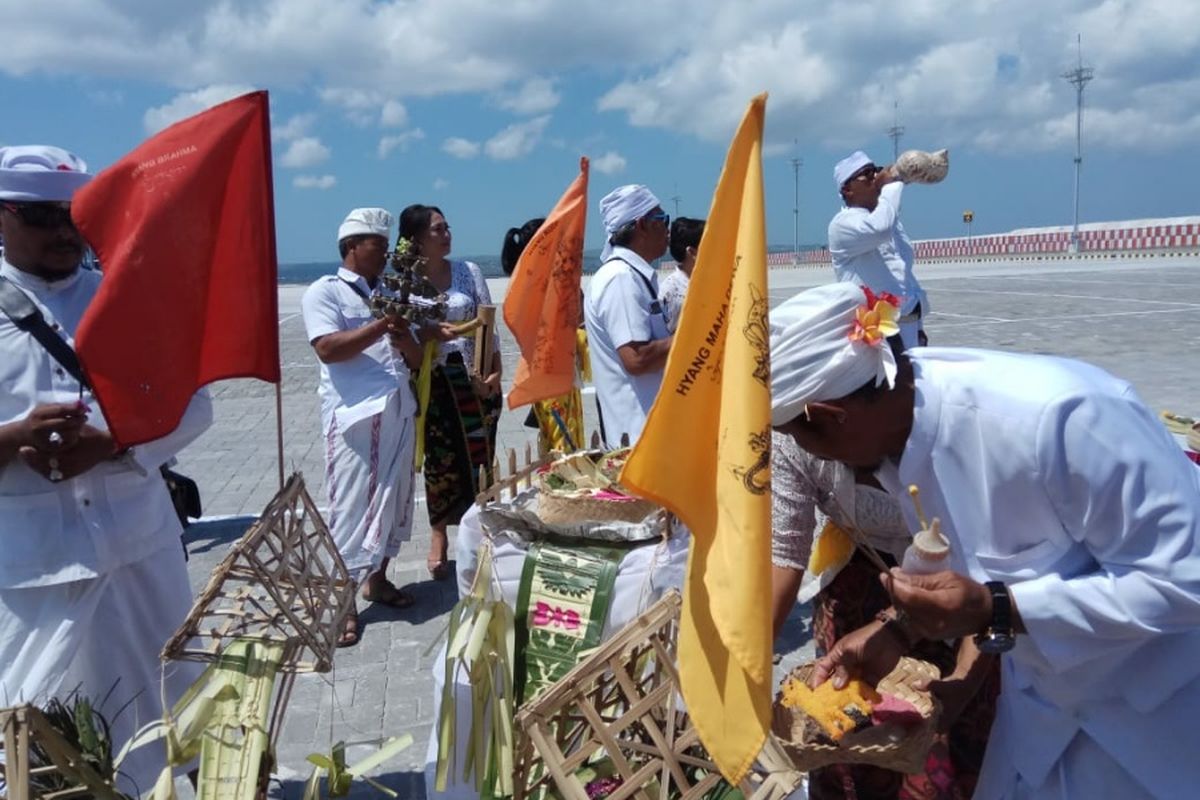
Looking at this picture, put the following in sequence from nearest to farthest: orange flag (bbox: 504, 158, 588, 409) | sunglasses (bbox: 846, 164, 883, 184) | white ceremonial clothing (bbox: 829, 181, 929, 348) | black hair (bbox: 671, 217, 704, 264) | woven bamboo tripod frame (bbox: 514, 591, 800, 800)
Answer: woven bamboo tripod frame (bbox: 514, 591, 800, 800) → orange flag (bbox: 504, 158, 588, 409) → black hair (bbox: 671, 217, 704, 264) → white ceremonial clothing (bbox: 829, 181, 929, 348) → sunglasses (bbox: 846, 164, 883, 184)

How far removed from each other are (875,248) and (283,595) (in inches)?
180

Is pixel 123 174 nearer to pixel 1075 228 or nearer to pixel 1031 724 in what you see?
pixel 1031 724

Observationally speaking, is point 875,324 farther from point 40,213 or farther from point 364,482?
point 364,482

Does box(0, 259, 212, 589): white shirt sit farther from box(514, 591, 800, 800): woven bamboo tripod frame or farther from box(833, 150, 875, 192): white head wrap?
box(833, 150, 875, 192): white head wrap

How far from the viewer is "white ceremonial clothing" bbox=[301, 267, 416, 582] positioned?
468 centimetres

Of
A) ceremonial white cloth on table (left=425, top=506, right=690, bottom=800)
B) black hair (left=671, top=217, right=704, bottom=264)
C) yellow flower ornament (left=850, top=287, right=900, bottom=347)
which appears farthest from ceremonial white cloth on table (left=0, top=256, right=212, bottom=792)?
black hair (left=671, top=217, right=704, bottom=264)

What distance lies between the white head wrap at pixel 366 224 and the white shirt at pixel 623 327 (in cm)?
109

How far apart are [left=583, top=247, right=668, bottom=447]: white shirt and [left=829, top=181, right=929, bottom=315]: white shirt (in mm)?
2080

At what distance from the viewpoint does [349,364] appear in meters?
4.71

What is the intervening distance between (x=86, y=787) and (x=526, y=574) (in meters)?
1.13

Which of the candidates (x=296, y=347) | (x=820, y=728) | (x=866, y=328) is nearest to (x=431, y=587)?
(x=820, y=728)

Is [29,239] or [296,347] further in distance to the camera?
[296,347]

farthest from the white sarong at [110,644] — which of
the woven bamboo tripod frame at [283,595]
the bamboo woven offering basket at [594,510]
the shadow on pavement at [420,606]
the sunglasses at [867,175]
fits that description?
the sunglasses at [867,175]

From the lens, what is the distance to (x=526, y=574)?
271cm
